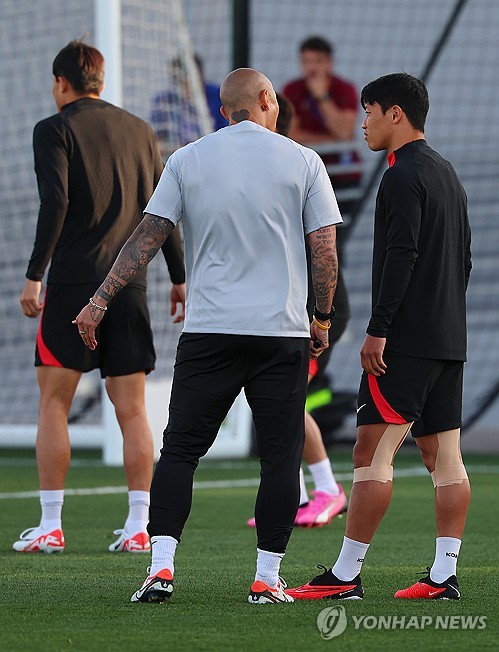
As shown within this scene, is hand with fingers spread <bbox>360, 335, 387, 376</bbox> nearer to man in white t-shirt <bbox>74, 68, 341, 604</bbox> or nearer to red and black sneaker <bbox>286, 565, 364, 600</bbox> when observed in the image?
man in white t-shirt <bbox>74, 68, 341, 604</bbox>

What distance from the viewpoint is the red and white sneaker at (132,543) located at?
5.25 m

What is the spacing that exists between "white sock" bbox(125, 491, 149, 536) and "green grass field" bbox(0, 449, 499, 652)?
148 mm

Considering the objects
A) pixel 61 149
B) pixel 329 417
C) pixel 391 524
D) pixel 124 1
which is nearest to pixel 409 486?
pixel 391 524

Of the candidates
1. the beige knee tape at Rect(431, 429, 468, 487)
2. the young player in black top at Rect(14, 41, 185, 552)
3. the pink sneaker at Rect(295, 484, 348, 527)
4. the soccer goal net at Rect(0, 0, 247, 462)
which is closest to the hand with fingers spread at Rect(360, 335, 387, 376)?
the beige knee tape at Rect(431, 429, 468, 487)

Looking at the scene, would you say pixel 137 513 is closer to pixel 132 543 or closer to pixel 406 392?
pixel 132 543

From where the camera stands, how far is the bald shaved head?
13.2 feet

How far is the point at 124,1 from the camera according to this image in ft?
32.3

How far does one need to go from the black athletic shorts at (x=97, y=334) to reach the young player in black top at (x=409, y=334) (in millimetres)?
1431

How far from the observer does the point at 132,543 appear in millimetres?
5254

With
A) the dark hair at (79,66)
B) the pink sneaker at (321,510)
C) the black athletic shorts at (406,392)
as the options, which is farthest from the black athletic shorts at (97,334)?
the black athletic shorts at (406,392)

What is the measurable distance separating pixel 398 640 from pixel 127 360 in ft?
7.06

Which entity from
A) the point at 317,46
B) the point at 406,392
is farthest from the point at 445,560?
the point at 317,46

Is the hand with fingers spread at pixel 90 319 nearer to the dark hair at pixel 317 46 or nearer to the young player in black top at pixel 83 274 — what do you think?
the young player in black top at pixel 83 274

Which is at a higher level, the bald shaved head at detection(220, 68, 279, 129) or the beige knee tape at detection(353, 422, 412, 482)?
the bald shaved head at detection(220, 68, 279, 129)
